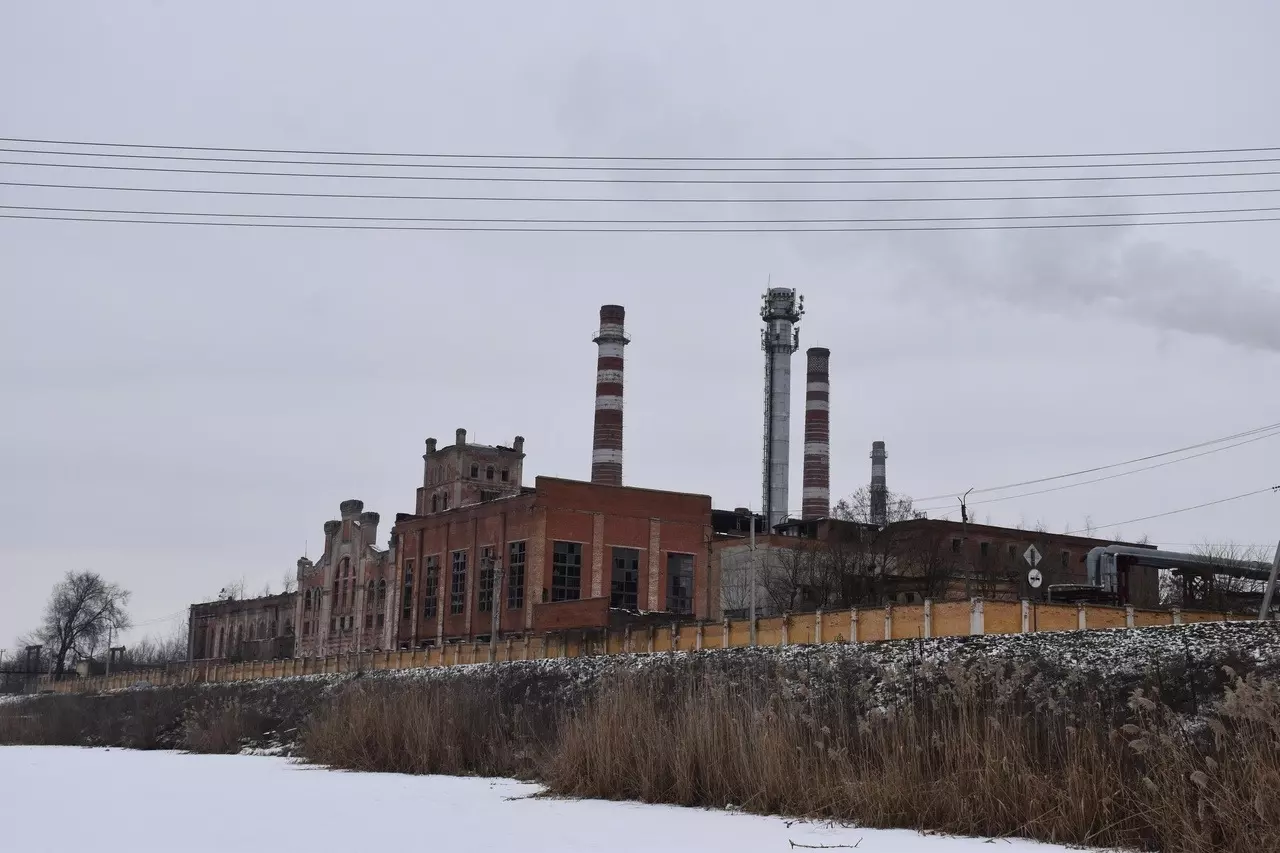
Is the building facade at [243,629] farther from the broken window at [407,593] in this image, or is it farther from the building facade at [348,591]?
the broken window at [407,593]

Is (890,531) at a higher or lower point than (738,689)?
higher

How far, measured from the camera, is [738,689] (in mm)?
12859

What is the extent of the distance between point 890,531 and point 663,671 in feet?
148

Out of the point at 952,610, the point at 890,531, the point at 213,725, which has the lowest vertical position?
the point at 213,725

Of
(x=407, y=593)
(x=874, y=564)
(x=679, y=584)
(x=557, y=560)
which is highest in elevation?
(x=874, y=564)

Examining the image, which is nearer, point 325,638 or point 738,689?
point 738,689

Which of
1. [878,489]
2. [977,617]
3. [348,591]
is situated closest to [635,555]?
[348,591]

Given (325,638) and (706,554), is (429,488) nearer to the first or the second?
(325,638)

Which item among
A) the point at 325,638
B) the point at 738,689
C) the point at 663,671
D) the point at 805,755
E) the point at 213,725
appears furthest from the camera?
the point at 325,638

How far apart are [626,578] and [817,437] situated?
17.3 metres

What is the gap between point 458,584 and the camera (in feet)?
185

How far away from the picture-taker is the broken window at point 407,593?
60.2 meters

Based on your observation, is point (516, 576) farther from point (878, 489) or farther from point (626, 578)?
point (878, 489)

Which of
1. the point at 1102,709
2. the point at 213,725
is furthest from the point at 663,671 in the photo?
the point at 213,725
